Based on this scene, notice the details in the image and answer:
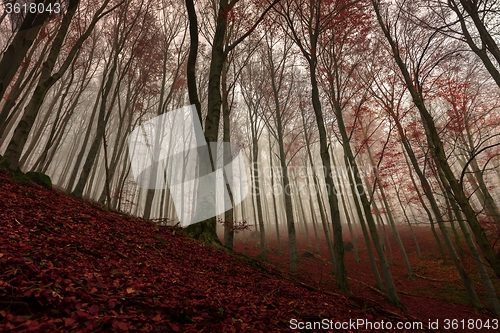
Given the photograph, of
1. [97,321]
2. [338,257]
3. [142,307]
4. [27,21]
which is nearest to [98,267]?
[142,307]

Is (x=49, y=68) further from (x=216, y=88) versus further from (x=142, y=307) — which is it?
(x=142, y=307)

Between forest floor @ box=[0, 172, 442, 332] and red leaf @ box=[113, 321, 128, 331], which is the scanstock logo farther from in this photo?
red leaf @ box=[113, 321, 128, 331]

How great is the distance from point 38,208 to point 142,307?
319 cm

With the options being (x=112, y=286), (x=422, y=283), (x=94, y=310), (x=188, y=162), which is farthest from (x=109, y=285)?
(x=188, y=162)

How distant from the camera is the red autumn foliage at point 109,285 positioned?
1.42 m

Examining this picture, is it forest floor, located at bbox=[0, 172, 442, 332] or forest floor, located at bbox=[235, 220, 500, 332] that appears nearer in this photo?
forest floor, located at bbox=[0, 172, 442, 332]

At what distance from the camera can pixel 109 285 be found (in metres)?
1.99

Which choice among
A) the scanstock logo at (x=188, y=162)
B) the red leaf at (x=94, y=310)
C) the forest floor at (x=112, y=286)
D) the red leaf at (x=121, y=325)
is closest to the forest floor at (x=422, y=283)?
the forest floor at (x=112, y=286)

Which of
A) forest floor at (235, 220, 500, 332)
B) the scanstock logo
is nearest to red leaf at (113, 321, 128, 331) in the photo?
the scanstock logo

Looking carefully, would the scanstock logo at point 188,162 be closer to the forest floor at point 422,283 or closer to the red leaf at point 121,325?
the forest floor at point 422,283

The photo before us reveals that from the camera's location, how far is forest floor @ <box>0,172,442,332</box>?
142cm

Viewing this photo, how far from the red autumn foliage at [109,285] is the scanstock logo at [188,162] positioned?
1840 millimetres

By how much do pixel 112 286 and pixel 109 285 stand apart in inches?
1.1

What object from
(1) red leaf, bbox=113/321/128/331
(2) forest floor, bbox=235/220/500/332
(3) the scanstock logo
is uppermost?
(3) the scanstock logo
